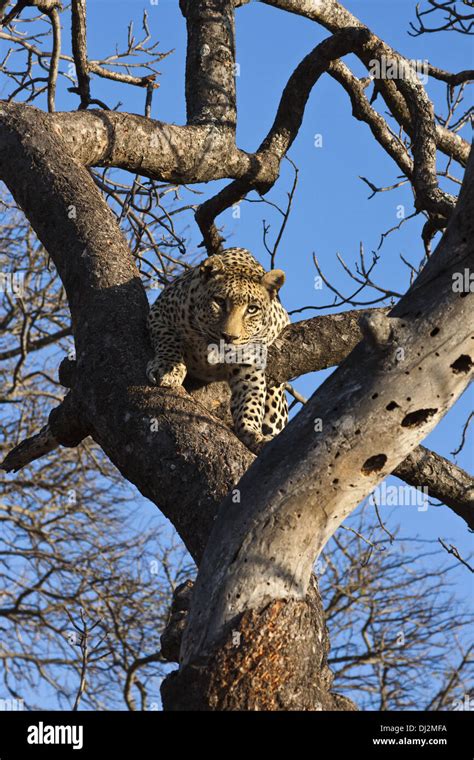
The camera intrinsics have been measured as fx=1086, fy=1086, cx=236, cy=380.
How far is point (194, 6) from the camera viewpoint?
694cm

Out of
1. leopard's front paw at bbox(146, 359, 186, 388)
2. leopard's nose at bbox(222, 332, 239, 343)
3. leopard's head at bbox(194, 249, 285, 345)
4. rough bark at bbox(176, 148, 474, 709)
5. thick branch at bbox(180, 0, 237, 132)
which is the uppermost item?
thick branch at bbox(180, 0, 237, 132)

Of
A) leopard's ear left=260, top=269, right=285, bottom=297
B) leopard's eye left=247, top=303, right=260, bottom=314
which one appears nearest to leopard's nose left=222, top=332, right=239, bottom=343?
leopard's eye left=247, top=303, right=260, bottom=314

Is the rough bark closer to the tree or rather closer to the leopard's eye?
the tree

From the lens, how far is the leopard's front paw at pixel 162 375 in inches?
179

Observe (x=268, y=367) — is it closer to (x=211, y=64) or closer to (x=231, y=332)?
(x=231, y=332)

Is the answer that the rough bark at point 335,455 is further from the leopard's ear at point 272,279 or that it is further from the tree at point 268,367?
the leopard's ear at point 272,279

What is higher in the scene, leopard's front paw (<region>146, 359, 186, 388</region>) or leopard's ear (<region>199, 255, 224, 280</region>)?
leopard's ear (<region>199, 255, 224, 280</region>)

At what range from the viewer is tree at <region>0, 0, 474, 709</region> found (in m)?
3.33

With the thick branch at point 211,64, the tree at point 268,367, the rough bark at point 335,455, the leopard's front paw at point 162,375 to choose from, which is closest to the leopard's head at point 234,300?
the tree at point 268,367

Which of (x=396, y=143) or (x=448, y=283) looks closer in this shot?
(x=448, y=283)
